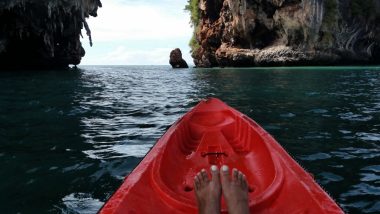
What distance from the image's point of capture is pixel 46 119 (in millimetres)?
9961

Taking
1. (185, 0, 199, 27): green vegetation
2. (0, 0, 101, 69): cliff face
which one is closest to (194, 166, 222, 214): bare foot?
(0, 0, 101, 69): cliff face

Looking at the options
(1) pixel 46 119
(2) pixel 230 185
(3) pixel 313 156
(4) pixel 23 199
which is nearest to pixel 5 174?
(4) pixel 23 199

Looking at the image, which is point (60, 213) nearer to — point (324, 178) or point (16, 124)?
point (324, 178)

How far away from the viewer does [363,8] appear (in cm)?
5062

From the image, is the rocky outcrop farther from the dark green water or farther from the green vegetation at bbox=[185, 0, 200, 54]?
the dark green water

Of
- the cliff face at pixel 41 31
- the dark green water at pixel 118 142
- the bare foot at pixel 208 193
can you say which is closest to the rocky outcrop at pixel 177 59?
the cliff face at pixel 41 31

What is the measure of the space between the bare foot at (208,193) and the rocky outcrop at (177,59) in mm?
54389

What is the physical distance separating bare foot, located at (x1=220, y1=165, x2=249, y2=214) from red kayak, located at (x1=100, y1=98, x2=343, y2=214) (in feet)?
0.59

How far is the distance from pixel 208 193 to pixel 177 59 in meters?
56.1

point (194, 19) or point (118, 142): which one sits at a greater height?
point (194, 19)

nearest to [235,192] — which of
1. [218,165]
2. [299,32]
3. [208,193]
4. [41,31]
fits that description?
[208,193]

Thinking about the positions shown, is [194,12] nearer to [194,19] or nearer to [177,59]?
[194,19]

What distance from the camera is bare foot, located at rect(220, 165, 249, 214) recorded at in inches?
134

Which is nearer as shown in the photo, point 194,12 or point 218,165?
point 218,165
